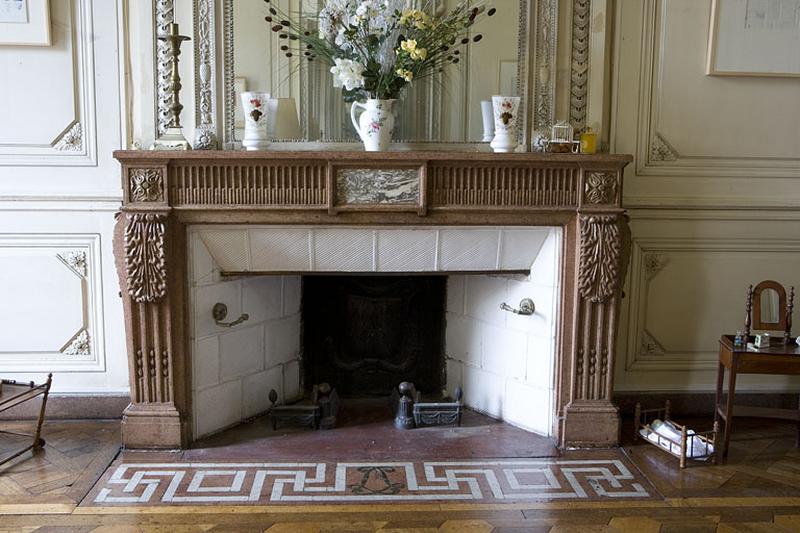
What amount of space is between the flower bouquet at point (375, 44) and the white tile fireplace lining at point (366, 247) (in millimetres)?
378

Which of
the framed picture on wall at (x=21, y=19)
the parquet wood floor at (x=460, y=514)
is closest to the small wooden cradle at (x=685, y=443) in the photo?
the parquet wood floor at (x=460, y=514)

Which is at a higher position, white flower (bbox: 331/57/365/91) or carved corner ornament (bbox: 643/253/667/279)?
white flower (bbox: 331/57/365/91)

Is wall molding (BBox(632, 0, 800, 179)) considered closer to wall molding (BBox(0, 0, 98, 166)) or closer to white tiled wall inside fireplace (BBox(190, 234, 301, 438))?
white tiled wall inside fireplace (BBox(190, 234, 301, 438))

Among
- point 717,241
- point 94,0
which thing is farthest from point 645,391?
point 94,0

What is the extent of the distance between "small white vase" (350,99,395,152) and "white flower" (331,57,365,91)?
0.31ft

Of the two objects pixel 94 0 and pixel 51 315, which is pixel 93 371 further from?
pixel 94 0

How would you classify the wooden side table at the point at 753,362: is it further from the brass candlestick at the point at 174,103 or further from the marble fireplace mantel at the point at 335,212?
the brass candlestick at the point at 174,103

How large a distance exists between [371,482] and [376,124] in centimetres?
136

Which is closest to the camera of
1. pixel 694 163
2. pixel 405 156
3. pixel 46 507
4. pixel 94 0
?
pixel 46 507

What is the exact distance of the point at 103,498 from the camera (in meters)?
2.53

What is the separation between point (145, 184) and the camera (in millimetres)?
2742

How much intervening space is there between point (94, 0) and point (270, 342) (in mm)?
1621

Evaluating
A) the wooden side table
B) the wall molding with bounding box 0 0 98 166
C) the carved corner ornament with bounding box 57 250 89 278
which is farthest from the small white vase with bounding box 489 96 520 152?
the carved corner ornament with bounding box 57 250 89 278

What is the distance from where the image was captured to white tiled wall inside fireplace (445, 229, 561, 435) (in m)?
3.01
